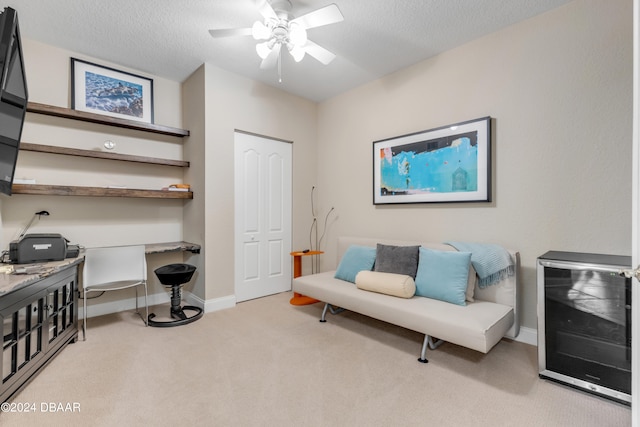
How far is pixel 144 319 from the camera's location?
2.95m

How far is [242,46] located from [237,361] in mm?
2891

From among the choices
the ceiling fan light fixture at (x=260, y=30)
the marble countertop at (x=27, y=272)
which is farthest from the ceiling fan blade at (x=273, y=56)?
the marble countertop at (x=27, y=272)

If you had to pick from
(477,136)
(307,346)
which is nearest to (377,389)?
(307,346)

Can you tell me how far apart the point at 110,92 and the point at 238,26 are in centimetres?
173

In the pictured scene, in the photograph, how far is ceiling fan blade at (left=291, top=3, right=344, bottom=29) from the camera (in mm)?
1941

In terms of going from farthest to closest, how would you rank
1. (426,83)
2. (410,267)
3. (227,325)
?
1. (426,83)
2. (227,325)
3. (410,267)

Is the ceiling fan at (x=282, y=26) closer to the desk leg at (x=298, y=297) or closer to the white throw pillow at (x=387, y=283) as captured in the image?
the white throw pillow at (x=387, y=283)

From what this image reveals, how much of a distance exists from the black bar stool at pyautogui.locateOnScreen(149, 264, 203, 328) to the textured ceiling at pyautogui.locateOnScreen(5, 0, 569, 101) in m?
2.25

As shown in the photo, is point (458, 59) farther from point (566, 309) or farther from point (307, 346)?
point (307, 346)

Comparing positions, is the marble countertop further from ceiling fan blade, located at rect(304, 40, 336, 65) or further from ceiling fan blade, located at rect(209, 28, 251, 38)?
ceiling fan blade, located at rect(304, 40, 336, 65)

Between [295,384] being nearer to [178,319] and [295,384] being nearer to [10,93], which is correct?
[178,319]

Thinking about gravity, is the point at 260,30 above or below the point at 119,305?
above

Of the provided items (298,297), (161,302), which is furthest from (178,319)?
(298,297)

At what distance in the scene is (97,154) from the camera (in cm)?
291
